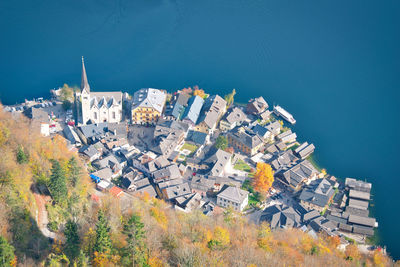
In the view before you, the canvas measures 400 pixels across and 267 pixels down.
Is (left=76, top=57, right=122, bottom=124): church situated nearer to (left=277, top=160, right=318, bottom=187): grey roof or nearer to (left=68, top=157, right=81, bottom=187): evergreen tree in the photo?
(left=68, top=157, right=81, bottom=187): evergreen tree

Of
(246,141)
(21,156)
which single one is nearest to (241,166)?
(246,141)

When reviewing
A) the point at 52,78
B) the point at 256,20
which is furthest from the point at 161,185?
the point at 256,20

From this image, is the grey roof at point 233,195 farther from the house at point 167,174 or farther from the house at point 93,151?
the house at point 93,151

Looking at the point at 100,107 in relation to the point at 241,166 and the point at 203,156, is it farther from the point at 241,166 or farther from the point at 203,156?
the point at 241,166

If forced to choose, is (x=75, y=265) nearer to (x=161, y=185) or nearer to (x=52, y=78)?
(x=161, y=185)

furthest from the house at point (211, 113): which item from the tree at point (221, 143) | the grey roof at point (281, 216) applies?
the grey roof at point (281, 216)
